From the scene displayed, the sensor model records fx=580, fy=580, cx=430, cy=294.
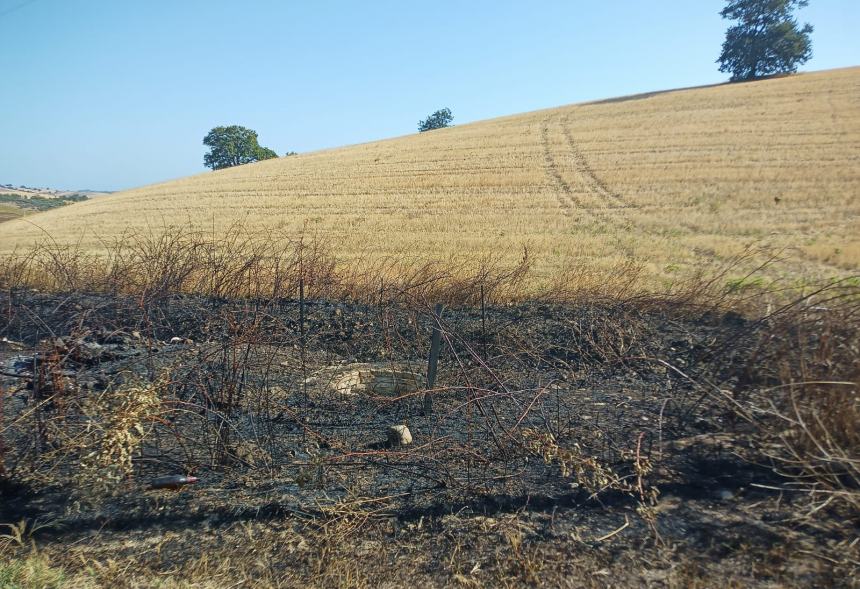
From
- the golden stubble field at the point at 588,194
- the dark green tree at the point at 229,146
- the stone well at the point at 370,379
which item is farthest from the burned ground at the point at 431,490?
the dark green tree at the point at 229,146

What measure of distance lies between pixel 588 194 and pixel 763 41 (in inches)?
1763

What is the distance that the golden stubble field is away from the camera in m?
14.3

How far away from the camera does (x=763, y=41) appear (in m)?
52.8

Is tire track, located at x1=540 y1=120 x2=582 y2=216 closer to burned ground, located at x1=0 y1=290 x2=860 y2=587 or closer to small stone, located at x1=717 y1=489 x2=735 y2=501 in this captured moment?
burned ground, located at x1=0 y1=290 x2=860 y2=587

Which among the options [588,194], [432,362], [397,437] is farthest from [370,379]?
[588,194]

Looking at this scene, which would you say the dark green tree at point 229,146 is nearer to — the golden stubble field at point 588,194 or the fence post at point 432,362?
the golden stubble field at point 588,194

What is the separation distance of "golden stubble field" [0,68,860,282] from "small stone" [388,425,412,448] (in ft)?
24.0

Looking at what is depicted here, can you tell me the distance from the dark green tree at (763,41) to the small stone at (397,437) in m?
60.7

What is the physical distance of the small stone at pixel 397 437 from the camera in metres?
4.23

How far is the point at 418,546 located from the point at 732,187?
19610 mm

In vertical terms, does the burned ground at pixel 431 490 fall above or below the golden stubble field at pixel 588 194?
below

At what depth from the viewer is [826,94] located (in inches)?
1268

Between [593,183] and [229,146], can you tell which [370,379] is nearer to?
[593,183]

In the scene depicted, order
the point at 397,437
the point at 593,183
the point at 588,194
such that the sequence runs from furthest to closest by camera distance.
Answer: the point at 593,183, the point at 588,194, the point at 397,437
